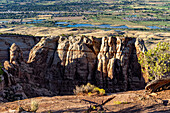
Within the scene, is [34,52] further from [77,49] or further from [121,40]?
[121,40]

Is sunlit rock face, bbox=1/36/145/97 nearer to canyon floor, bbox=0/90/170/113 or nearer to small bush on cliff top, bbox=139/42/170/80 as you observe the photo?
small bush on cliff top, bbox=139/42/170/80

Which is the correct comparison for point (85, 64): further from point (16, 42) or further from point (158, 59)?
point (158, 59)

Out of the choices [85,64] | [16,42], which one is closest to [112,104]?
[85,64]

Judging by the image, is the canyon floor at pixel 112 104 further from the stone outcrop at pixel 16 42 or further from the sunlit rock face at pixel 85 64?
the stone outcrop at pixel 16 42

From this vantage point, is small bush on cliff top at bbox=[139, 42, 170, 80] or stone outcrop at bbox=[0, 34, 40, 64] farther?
stone outcrop at bbox=[0, 34, 40, 64]

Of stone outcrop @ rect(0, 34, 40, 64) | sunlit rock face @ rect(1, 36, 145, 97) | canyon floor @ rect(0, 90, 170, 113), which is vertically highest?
stone outcrop @ rect(0, 34, 40, 64)

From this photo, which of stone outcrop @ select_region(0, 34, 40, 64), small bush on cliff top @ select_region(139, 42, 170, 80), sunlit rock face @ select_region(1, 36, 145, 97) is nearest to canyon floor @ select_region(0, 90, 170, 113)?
small bush on cliff top @ select_region(139, 42, 170, 80)
